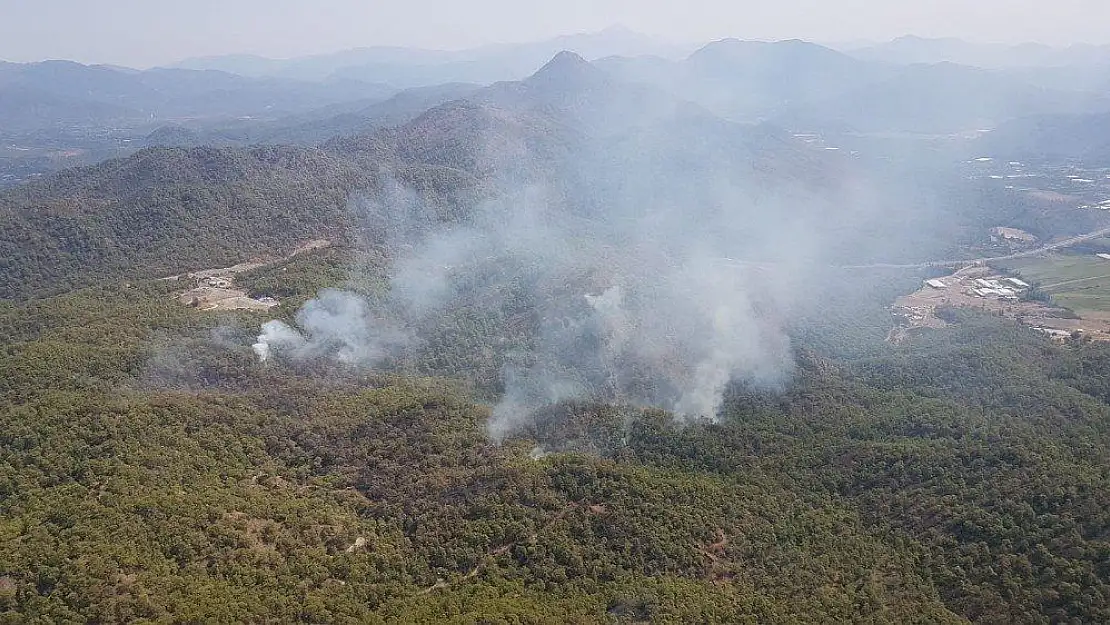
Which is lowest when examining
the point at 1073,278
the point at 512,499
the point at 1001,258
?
the point at 1073,278

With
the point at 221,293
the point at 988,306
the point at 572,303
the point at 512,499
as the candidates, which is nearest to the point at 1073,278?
the point at 988,306

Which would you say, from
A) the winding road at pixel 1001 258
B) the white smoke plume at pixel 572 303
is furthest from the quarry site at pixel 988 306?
the white smoke plume at pixel 572 303

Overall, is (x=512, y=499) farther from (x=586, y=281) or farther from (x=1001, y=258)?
(x=1001, y=258)

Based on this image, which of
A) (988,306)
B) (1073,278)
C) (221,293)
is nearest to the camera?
(221,293)

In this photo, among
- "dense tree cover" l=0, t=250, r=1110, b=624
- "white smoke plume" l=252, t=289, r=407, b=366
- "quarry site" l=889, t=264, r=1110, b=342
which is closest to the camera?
"dense tree cover" l=0, t=250, r=1110, b=624

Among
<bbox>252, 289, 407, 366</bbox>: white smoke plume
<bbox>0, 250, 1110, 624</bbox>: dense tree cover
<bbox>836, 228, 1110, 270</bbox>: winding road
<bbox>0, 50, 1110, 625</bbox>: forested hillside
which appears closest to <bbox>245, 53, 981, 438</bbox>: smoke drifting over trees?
<bbox>252, 289, 407, 366</bbox>: white smoke plume

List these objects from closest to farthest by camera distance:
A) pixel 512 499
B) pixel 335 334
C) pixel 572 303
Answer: pixel 512 499
pixel 335 334
pixel 572 303

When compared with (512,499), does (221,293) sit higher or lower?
higher

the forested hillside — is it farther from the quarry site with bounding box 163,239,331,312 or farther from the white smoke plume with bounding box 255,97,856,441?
the quarry site with bounding box 163,239,331,312

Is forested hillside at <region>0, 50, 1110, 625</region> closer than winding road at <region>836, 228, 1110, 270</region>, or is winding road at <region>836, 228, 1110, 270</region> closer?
forested hillside at <region>0, 50, 1110, 625</region>
